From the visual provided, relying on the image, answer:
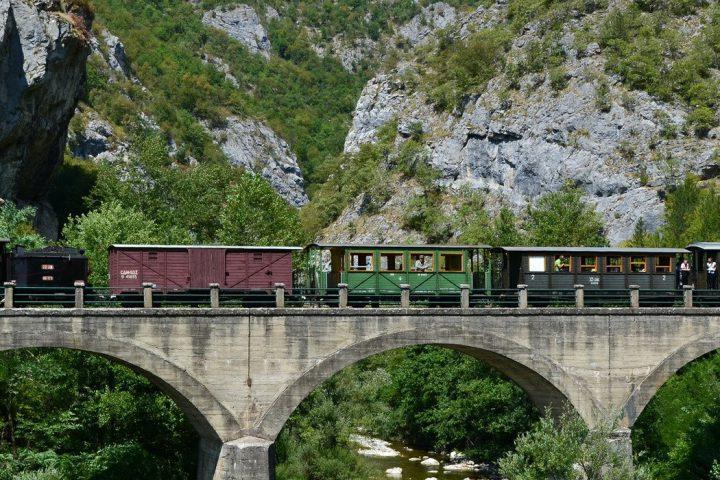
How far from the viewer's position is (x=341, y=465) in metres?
44.0

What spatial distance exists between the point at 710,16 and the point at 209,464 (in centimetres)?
8516

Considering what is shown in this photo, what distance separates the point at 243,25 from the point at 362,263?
160846 millimetres

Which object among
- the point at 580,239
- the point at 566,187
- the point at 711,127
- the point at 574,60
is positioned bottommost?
the point at 580,239

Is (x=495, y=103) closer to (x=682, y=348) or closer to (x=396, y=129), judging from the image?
(x=396, y=129)

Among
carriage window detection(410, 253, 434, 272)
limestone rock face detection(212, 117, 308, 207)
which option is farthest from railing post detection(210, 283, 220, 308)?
limestone rock face detection(212, 117, 308, 207)

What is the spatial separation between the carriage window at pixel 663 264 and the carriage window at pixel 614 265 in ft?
5.77

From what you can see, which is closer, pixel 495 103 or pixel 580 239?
pixel 580 239

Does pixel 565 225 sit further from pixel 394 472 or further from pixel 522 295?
pixel 522 295

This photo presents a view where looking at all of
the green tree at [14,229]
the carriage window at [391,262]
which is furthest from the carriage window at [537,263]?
the green tree at [14,229]

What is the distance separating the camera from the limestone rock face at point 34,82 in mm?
60125

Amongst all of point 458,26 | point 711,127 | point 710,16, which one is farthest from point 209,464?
point 458,26

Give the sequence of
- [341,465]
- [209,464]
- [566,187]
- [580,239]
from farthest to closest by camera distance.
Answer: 1. [566,187]
2. [580,239]
3. [341,465]
4. [209,464]

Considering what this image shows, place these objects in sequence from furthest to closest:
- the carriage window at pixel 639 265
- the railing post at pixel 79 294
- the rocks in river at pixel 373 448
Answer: the rocks in river at pixel 373 448 → the carriage window at pixel 639 265 → the railing post at pixel 79 294

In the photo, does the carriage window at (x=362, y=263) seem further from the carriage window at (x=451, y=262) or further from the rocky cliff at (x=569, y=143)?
the rocky cliff at (x=569, y=143)
